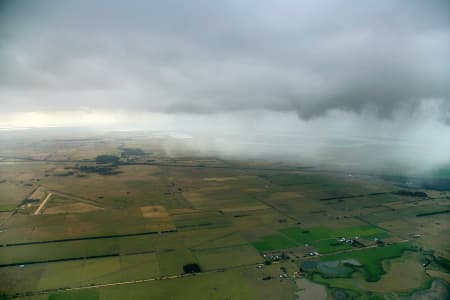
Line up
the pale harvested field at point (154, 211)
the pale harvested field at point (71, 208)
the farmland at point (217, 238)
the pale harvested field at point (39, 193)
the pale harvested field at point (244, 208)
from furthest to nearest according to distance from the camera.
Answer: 1. the pale harvested field at point (39, 193)
2. the pale harvested field at point (244, 208)
3. the pale harvested field at point (71, 208)
4. the pale harvested field at point (154, 211)
5. the farmland at point (217, 238)

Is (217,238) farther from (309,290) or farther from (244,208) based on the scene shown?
(244,208)

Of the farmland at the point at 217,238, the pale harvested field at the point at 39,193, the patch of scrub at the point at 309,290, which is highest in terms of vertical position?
the pale harvested field at the point at 39,193

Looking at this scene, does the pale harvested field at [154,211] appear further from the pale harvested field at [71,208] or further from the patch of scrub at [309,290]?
the patch of scrub at [309,290]

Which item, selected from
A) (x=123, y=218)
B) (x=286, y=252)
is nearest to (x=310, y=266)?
(x=286, y=252)

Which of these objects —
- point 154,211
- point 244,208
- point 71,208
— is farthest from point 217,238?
point 71,208

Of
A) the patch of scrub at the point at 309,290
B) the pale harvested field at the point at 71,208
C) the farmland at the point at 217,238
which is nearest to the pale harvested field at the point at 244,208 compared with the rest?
the farmland at the point at 217,238

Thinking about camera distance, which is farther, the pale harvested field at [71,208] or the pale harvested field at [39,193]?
the pale harvested field at [39,193]

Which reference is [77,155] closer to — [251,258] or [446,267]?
[251,258]
